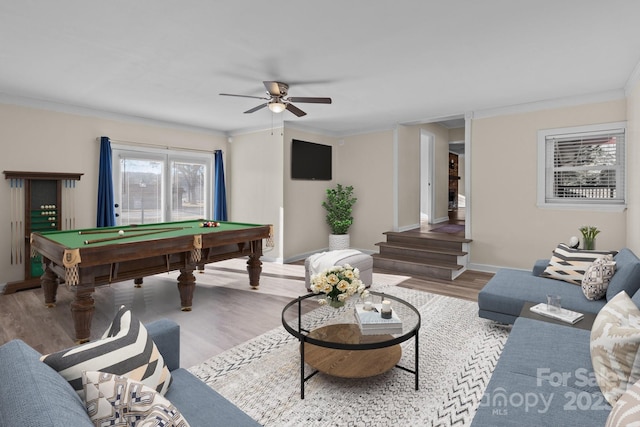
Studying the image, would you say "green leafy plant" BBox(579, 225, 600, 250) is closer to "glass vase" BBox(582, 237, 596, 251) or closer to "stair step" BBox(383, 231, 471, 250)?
"glass vase" BBox(582, 237, 596, 251)

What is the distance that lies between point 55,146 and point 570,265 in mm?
6747

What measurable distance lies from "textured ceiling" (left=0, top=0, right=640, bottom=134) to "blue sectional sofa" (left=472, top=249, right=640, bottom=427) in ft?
6.86

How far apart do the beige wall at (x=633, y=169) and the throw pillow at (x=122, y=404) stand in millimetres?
4637

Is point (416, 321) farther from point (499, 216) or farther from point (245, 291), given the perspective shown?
point (499, 216)

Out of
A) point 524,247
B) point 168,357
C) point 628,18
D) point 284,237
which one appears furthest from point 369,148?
point 168,357

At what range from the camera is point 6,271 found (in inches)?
180

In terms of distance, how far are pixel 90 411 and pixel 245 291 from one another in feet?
11.5

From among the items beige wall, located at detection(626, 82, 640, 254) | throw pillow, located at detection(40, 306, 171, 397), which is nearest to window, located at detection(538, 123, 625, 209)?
beige wall, located at detection(626, 82, 640, 254)

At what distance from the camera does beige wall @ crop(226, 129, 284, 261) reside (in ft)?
21.0

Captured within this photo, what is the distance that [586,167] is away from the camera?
468cm

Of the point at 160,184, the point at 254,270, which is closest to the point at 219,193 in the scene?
the point at 160,184

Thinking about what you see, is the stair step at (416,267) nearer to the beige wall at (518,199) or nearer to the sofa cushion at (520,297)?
the beige wall at (518,199)

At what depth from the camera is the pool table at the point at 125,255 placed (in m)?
2.97

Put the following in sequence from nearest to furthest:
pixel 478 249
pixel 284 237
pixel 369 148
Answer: pixel 478 249 → pixel 284 237 → pixel 369 148
